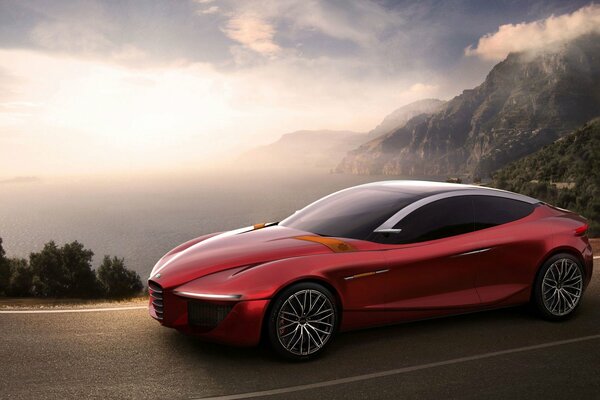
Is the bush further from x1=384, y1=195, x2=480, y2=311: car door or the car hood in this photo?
x1=384, y1=195, x2=480, y2=311: car door

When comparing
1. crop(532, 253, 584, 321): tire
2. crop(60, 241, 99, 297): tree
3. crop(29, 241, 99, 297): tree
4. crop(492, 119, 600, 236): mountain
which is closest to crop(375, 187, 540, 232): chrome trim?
crop(532, 253, 584, 321): tire

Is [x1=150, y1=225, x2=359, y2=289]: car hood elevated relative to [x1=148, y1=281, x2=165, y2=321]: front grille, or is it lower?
elevated

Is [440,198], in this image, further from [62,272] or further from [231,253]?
[62,272]

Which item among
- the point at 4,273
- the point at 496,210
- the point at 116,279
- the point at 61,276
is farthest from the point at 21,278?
the point at 496,210

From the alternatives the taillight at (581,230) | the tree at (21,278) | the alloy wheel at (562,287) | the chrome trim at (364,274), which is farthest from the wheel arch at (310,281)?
the tree at (21,278)

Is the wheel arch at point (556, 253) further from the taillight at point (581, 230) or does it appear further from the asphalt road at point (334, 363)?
the asphalt road at point (334, 363)

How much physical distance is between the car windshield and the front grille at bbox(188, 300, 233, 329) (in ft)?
4.61

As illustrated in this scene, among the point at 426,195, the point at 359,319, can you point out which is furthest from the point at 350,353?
the point at 426,195

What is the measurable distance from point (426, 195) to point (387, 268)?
102cm

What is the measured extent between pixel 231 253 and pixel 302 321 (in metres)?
0.94

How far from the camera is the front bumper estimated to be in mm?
5000

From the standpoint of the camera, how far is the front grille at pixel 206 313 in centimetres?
505

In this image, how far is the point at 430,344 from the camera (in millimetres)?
5688

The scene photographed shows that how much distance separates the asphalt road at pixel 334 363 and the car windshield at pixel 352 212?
3.56 feet
